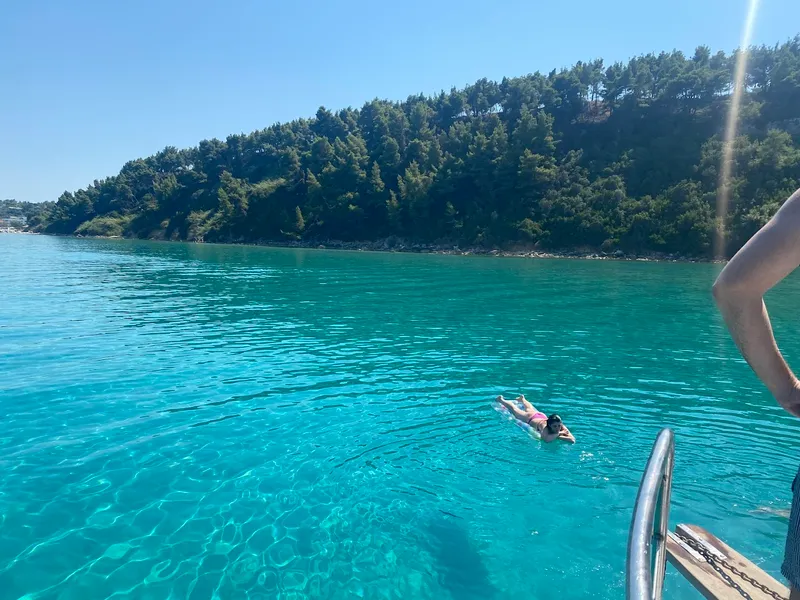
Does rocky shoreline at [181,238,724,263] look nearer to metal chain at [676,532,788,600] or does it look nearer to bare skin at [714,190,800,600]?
metal chain at [676,532,788,600]

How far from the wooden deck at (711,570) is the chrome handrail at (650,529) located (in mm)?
1224

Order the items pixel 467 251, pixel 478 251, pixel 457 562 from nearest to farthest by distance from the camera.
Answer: pixel 457 562, pixel 478 251, pixel 467 251

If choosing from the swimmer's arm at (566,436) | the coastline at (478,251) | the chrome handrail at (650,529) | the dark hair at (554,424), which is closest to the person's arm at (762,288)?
the chrome handrail at (650,529)

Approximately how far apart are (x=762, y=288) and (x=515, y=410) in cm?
946

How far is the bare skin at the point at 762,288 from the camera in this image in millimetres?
1684

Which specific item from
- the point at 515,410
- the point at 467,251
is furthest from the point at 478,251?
the point at 515,410

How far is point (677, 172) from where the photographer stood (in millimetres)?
79438

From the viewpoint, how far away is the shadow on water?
6093 mm

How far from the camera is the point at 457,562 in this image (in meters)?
6.55

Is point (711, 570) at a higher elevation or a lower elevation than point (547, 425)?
higher

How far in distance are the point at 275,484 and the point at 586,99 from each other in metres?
121

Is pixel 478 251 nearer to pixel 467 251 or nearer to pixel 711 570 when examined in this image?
pixel 467 251

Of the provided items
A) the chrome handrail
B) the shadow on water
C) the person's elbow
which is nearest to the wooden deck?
the chrome handrail

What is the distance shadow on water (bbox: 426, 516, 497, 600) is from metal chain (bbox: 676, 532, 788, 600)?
104 inches
